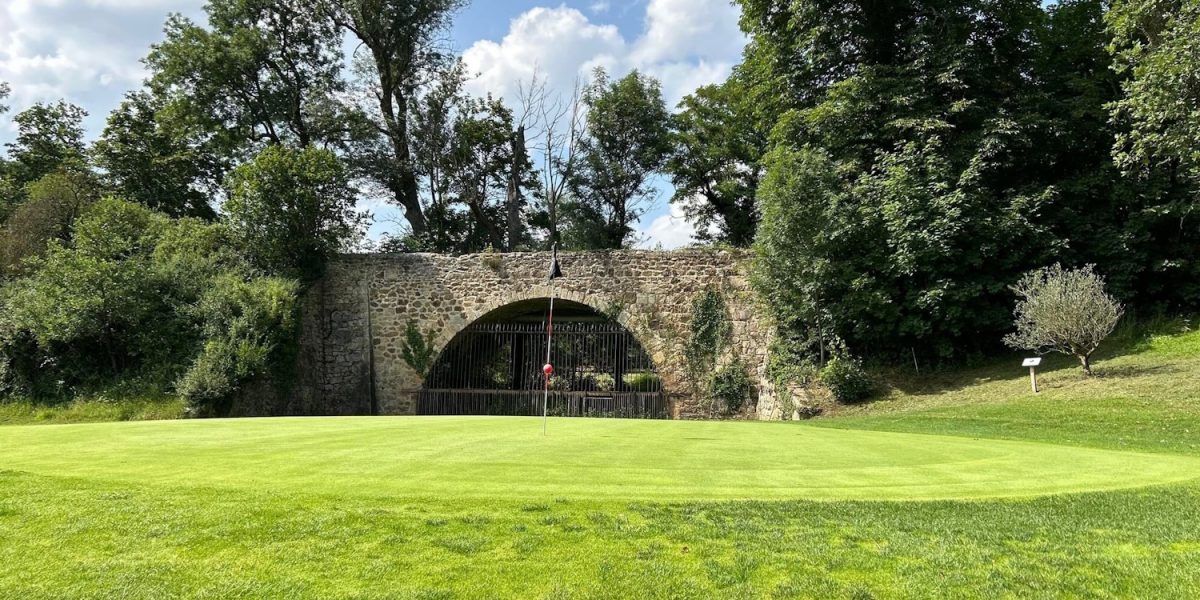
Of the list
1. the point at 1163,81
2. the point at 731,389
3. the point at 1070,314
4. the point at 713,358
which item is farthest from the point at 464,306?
the point at 1163,81

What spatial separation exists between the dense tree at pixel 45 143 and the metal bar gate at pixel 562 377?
1467cm

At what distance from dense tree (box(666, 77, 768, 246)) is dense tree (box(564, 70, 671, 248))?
1268 mm

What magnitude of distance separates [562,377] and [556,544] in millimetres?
15258

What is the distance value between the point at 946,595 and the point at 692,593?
3.50 ft

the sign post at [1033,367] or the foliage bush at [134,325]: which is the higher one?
the foliage bush at [134,325]

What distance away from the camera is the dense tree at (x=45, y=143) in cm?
2208

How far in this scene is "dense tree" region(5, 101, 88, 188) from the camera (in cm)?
2208

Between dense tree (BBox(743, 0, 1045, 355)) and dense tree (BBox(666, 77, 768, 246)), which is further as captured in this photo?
dense tree (BBox(666, 77, 768, 246))

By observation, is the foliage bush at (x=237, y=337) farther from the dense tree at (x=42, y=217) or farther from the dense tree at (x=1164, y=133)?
the dense tree at (x=1164, y=133)

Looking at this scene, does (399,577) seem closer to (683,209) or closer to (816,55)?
(816,55)

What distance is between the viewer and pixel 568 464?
15.4 feet

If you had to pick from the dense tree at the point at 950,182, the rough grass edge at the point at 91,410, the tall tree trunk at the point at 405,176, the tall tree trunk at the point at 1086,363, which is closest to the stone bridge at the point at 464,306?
the dense tree at the point at 950,182

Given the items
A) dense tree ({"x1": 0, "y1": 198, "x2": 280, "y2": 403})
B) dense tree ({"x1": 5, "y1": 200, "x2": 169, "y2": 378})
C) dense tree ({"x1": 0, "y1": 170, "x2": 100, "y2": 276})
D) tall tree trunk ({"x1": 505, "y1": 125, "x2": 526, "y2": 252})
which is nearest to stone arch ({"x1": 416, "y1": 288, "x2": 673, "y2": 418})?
dense tree ({"x1": 0, "y1": 198, "x2": 280, "y2": 403})

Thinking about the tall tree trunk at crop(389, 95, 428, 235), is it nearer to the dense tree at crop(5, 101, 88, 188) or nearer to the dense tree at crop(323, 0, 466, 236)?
the dense tree at crop(323, 0, 466, 236)
